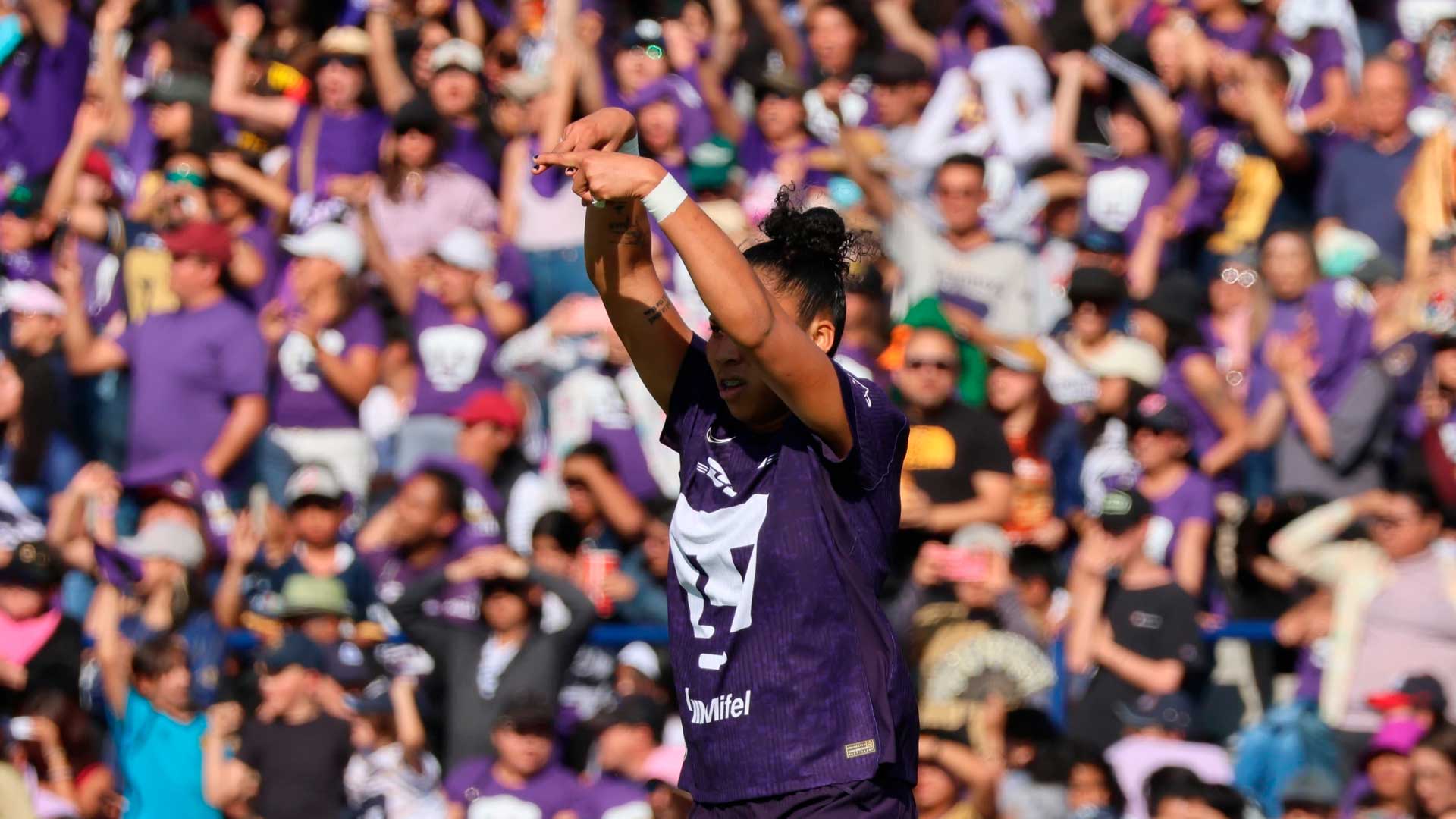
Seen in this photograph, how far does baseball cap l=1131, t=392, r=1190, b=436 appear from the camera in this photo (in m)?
8.68

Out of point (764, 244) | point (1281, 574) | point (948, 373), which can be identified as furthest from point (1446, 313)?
point (764, 244)

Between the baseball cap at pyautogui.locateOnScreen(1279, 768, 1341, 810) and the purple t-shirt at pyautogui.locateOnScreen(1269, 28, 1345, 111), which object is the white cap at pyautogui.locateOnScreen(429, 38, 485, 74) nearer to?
the purple t-shirt at pyautogui.locateOnScreen(1269, 28, 1345, 111)

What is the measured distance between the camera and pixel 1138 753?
7785 mm

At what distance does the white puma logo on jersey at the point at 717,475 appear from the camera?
13.8ft

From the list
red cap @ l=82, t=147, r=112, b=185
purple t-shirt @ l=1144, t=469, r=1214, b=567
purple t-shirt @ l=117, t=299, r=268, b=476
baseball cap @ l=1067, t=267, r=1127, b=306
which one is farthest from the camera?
red cap @ l=82, t=147, r=112, b=185

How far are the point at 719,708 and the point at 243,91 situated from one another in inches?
315

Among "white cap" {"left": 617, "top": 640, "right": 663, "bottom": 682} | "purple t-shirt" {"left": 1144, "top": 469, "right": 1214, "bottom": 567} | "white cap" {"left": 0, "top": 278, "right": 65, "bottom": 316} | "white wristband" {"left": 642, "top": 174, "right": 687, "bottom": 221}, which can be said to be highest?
"white wristband" {"left": 642, "top": 174, "right": 687, "bottom": 221}

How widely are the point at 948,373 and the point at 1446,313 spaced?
2.13m

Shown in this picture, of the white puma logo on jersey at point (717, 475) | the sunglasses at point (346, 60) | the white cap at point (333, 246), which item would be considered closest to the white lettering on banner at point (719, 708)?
the white puma logo on jersey at point (717, 475)

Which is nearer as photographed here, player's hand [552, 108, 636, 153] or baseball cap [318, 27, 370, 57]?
player's hand [552, 108, 636, 153]

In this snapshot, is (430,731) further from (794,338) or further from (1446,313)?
(794,338)

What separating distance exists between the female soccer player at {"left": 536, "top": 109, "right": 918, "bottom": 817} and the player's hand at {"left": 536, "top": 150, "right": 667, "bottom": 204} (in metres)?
0.14


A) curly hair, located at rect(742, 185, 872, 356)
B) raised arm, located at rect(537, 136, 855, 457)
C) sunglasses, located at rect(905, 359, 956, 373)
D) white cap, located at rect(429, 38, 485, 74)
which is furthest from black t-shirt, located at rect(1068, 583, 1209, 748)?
raised arm, located at rect(537, 136, 855, 457)

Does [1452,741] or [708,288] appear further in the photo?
[1452,741]
